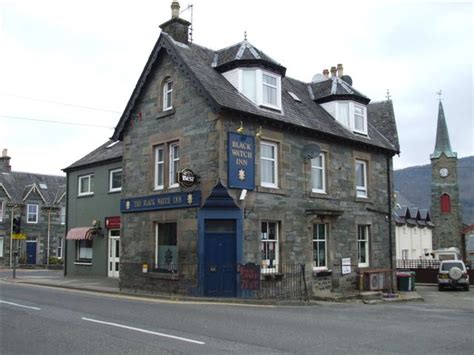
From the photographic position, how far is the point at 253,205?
62.8 feet

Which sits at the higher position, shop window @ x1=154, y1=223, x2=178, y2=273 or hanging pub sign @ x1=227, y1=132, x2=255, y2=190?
hanging pub sign @ x1=227, y1=132, x2=255, y2=190

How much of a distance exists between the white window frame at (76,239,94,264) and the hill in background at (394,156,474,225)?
8625 cm

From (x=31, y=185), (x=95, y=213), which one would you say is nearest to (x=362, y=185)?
(x=95, y=213)

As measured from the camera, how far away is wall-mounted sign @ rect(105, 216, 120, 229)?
27.9 meters

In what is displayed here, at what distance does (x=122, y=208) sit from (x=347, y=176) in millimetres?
10243

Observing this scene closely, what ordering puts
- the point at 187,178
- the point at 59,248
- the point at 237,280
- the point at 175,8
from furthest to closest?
1. the point at 59,248
2. the point at 175,8
3. the point at 187,178
4. the point at 237,280

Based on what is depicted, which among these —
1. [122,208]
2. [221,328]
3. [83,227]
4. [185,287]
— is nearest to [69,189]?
[83,227]

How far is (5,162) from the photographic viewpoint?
49.7m

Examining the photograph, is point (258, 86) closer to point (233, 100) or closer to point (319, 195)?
point (233, 100)

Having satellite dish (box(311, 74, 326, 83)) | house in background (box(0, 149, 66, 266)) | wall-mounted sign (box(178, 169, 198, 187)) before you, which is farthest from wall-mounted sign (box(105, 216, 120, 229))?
house in background (box(0, 149, 66, 266))

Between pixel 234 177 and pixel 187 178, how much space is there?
1697mm

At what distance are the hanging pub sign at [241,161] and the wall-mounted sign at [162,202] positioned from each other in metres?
1.47

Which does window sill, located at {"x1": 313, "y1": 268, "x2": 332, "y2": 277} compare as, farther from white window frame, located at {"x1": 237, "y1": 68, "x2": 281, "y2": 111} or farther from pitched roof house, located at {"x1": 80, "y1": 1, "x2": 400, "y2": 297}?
white window frame, located at {"x1": 237, "y1": 68, "x2": 281, "y2": 111}

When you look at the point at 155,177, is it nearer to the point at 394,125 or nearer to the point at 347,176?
the point at 347,176
